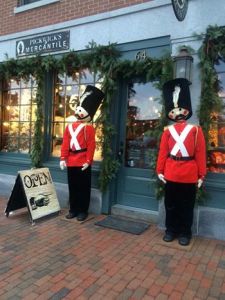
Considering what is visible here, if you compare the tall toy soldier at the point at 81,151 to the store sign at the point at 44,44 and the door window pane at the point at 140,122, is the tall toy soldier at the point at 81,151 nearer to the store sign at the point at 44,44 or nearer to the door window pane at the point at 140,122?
the door window pane at the point at 140,122

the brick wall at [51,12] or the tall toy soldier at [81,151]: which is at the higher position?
the brick wall at [51,12]

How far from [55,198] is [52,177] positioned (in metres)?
0.77

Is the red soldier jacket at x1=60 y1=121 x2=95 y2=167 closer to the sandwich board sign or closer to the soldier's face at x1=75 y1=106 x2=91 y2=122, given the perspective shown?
the soldier's face at x1=75 y1=106 x2=91 y2=122

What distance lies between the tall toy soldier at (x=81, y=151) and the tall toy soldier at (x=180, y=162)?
129 cm

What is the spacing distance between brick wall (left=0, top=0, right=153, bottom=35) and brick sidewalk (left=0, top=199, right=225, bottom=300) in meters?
3.82

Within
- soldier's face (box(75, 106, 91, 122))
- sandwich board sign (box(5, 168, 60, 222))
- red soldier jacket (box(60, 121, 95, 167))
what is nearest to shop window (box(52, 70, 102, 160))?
red soldier jacket (box(60, 121, 95, 167))

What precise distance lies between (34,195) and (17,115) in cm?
245

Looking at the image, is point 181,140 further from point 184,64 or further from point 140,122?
point 140,122

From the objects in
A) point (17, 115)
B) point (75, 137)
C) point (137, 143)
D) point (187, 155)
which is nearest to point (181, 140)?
point (187, 155)

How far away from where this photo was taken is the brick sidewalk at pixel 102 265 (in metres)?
3.46

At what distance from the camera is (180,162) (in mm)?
4641

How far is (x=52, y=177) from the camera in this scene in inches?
265

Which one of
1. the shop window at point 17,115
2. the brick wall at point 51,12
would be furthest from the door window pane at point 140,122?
the shop window at point 17,115

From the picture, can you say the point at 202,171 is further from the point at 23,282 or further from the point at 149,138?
the point at 23,282
